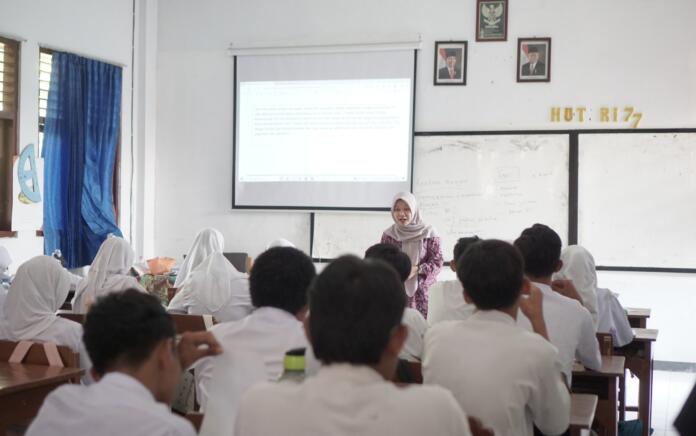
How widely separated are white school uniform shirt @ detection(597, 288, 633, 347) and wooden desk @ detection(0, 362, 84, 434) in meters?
2.77

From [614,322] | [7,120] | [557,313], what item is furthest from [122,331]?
[7,120]

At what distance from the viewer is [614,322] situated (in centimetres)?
438

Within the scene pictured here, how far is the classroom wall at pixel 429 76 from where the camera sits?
22.0 feet

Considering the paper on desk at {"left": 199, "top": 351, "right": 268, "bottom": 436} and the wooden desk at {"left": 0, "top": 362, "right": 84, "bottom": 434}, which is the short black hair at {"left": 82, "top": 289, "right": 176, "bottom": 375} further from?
the wooden desk at {"left": 0, "top": 362, "right": 84, "bottom": 434}

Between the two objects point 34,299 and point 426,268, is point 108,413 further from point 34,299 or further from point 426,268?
point 426,268

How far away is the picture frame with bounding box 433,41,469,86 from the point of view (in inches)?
279

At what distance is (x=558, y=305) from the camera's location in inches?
114

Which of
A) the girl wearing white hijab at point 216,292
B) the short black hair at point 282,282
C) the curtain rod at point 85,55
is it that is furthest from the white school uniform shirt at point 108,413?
the curtain rod at point 85,55

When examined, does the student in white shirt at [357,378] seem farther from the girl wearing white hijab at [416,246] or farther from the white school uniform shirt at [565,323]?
the girl wearing white hijab at [416,246]

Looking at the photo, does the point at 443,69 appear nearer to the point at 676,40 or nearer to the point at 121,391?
the point at 676,40

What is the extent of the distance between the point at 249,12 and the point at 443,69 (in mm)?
2012

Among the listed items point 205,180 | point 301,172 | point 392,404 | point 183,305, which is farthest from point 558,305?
point 205,180

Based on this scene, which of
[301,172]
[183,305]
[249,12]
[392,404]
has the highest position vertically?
[249,12]

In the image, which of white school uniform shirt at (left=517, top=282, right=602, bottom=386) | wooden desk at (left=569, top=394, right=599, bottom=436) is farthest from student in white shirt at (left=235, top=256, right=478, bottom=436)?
white school uniform shirt at (left=517, top=282, right=602, bottom=386)
